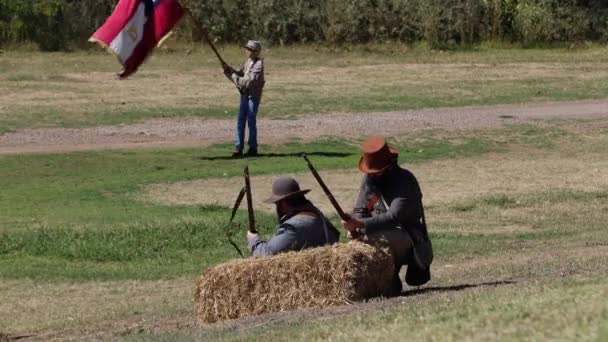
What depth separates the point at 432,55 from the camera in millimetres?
43625

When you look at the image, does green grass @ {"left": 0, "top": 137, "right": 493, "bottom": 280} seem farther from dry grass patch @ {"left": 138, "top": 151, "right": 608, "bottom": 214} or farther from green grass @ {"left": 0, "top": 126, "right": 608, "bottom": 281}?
dry grass patch @ {"left": 138, "top": 151, "right": 608, "bottom": 214}

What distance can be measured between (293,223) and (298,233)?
0.10m

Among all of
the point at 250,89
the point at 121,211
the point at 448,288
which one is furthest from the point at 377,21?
the point at 448,288

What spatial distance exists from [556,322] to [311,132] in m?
20.0

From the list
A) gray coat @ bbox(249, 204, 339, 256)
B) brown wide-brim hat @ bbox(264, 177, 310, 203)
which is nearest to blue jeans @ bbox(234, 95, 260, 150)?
gray coat @ bbox(249, 204, 339, 256)

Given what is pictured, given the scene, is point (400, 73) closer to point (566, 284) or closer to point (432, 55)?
point (432, 55)

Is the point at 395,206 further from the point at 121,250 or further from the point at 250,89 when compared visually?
the point at 250,89

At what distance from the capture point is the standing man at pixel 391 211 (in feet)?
42.7

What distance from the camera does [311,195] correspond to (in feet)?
70.7

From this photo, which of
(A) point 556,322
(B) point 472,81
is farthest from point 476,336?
(B) point 472,81

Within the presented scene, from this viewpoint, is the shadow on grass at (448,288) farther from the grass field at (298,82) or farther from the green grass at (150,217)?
the grass field at (298,82)

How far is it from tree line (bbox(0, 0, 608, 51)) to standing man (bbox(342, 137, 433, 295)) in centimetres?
3059

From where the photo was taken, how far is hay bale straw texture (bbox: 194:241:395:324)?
12570mm

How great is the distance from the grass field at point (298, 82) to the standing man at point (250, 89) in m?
5.65
